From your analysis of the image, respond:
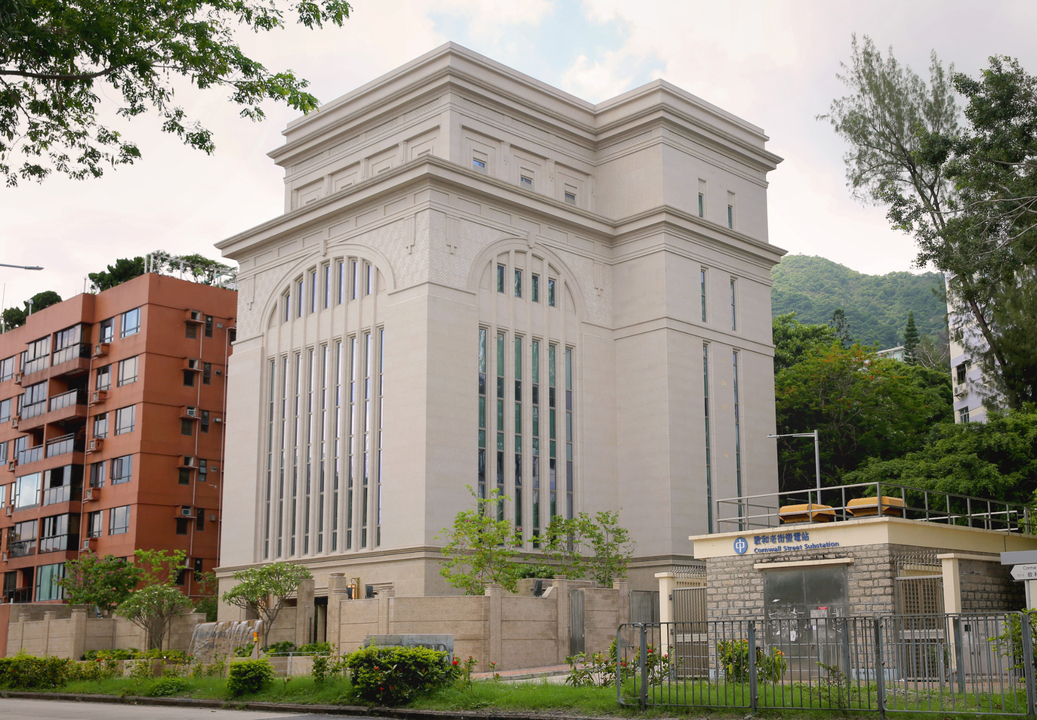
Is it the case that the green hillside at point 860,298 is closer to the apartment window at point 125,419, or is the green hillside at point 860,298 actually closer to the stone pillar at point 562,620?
the apartment window at point 125,419

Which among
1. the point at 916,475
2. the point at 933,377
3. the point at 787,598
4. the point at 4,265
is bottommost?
the point at 787,598

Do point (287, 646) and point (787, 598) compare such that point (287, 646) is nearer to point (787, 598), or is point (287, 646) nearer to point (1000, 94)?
point (787, 598)

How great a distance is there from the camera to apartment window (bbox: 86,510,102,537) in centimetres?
5591

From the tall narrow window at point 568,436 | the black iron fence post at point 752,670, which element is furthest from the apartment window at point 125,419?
the black iron fence post at point 752,670

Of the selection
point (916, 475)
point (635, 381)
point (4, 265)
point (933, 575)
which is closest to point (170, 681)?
point (4, 265)

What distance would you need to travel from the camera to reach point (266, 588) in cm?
3888

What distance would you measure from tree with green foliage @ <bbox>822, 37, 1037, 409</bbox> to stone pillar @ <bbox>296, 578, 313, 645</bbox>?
2465 centimetres

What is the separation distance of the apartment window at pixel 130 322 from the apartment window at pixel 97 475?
6877 mm

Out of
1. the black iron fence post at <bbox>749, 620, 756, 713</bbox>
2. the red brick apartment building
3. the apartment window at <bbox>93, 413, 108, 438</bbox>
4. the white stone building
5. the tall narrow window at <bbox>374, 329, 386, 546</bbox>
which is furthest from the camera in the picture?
the apartment window at <bbox>93, 413, 108, 438</bbox>

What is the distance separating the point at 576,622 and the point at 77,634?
74.0 ft

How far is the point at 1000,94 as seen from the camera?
3153 centimetres

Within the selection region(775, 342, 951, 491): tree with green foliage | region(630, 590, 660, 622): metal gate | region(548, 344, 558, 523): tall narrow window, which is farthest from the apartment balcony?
region(775, 342, 951, 491): tree with green foliage

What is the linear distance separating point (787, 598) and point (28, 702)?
824 inches

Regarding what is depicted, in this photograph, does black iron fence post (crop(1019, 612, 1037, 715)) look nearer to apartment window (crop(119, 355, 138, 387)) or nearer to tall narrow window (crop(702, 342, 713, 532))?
tall narrow window (crop(702, 342, 713, 532))
